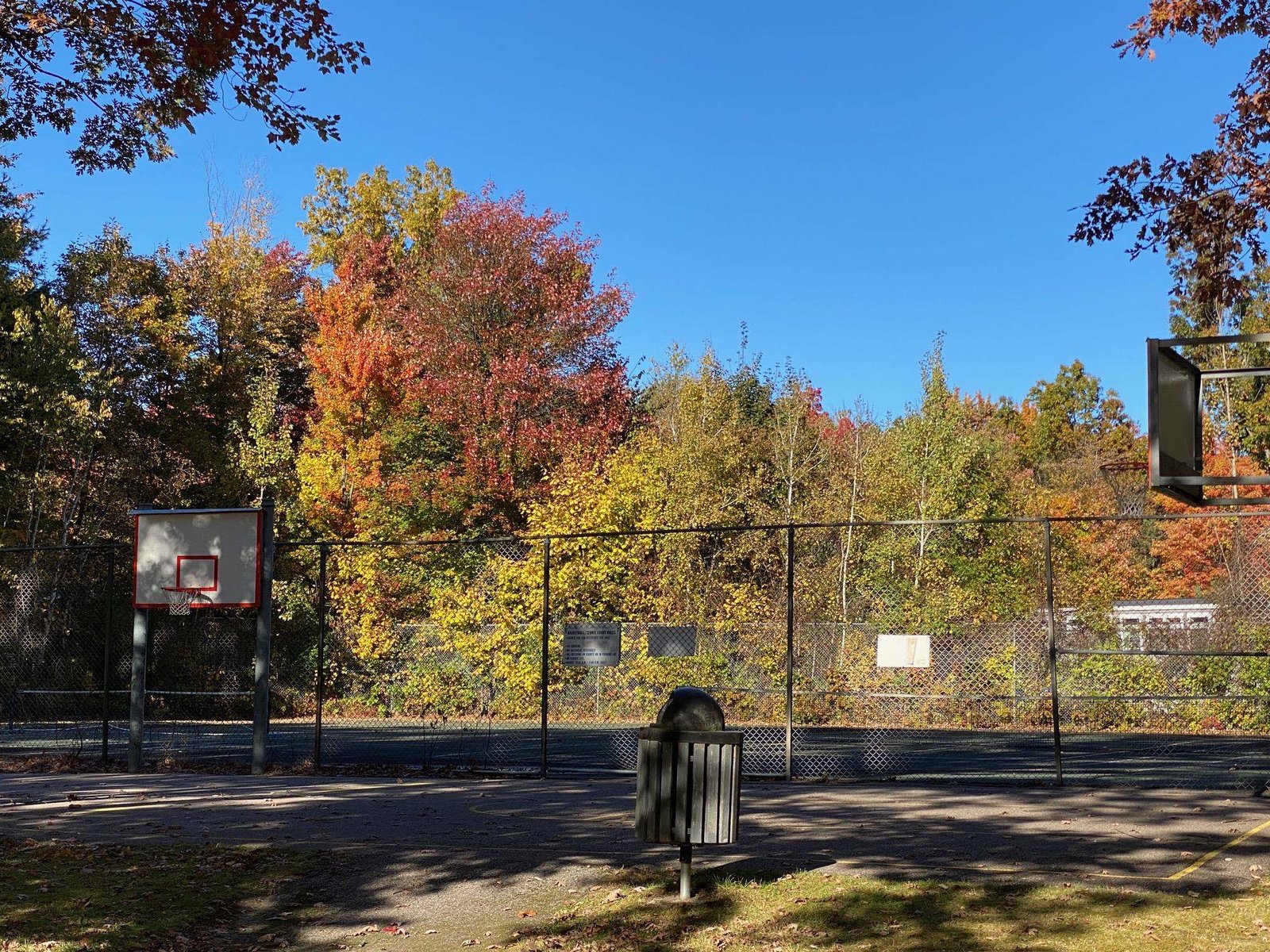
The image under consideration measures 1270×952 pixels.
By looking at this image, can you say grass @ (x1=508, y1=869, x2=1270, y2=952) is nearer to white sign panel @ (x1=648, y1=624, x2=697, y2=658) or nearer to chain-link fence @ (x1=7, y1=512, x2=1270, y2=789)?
chain-link fence @ (x1=7, y1=512, x2=1270, y2=789)

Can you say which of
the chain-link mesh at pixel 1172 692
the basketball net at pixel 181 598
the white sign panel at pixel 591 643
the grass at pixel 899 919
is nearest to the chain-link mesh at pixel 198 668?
the basketball net at pixel 181 598

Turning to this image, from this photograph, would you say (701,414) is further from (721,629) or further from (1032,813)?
(1032,813)

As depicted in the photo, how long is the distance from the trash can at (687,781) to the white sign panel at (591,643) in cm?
751

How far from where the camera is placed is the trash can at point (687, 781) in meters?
8.02

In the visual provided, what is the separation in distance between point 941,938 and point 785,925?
3.06 feet

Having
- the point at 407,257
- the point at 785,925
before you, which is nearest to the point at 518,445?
the point at 407,257

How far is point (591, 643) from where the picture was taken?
51.8ft

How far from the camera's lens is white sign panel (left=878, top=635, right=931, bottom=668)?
14.4 meters

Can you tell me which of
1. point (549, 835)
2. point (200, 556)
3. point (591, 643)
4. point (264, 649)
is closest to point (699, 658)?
point (591, 643)

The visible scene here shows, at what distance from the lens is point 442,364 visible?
35562 millimetres

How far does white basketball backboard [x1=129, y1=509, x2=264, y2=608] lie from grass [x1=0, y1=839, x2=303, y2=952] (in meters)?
6.39

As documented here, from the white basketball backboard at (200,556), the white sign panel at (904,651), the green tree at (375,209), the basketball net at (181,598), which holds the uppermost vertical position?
the green tree at (375,209)

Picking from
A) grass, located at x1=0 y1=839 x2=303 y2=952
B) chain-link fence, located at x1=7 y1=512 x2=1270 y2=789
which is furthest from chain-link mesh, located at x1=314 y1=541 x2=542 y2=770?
grass, located at x1=0 y1=839 x2=303 y2=952

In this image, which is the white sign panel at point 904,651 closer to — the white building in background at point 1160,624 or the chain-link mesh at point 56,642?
the white building in background at point 1160,624
